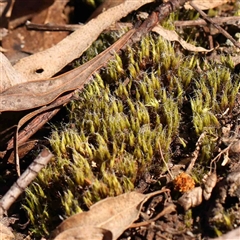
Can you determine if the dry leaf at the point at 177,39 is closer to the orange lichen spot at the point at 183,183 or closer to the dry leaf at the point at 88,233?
the orange lichen spot at the point at 183,183

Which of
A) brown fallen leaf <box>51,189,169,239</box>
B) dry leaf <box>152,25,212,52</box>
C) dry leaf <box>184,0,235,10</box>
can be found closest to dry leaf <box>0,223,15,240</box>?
brown fallen leaf <box>51,189,169,239</box>

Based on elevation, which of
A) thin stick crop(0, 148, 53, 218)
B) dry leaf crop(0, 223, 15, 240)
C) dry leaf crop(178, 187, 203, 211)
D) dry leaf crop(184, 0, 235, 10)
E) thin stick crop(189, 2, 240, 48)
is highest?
dry leaf crop(184, 0, 235, 10)

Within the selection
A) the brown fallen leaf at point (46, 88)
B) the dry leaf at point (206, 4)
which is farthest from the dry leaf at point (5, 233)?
the dry leaf at point (206, 4)

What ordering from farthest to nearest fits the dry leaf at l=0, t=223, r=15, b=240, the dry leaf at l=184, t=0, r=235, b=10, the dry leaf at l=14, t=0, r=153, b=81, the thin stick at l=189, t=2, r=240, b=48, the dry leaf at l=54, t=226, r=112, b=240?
1. the dry leaf at l=184, t=0, r=235, b=10
2. the dry leaf at l=14, t=0, r=153, b=81
3. the thin stick at l=189, t=2, r=240, b=48
4. the dry leaf at l=0, t=223, r=15, b=240
5. the dry leaf at l=54, t=226, r=112, b=240

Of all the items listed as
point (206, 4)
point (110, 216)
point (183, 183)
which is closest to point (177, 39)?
point (206, 4)

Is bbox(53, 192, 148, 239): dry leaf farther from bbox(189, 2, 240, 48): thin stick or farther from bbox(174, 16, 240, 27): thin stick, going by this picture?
bbox(174, 16, 240, 27): thin stick

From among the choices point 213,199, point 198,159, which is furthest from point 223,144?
point 213,199

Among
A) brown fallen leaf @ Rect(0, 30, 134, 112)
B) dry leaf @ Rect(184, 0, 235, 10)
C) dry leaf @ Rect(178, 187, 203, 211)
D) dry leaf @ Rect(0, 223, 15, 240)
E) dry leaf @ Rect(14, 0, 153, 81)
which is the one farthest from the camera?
dry leaf @ Rect(184, 0, 235, 10)
